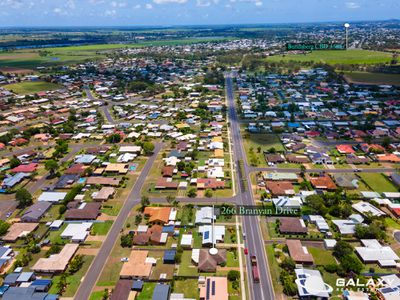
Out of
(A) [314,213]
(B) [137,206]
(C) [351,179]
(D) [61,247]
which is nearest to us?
(D) [61,247]

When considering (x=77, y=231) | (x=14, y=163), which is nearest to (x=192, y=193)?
(x=77, y=231)

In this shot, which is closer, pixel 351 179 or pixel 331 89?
pixel 351 179

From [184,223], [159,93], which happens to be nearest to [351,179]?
[184,223]

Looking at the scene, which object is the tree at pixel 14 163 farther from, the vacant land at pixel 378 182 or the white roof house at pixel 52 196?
the vacant land at pixel 378 182

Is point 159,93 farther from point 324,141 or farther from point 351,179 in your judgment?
point 351,179

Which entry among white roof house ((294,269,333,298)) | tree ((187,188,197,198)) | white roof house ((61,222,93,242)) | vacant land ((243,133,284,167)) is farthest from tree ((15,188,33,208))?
white roof house ((294,269,333,298))

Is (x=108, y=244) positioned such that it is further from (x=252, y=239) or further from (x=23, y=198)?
(x=252, y=239)
